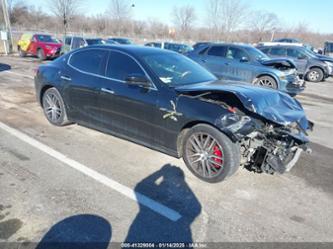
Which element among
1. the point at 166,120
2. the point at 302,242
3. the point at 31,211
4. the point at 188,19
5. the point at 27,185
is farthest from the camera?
the point at 188,19

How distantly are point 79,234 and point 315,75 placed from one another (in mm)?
15807

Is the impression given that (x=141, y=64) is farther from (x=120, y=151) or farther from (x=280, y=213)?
(x=280, y=213)

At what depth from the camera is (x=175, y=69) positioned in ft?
14.8

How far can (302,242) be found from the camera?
107 inches

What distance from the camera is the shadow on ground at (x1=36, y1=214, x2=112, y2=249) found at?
8.39 ft

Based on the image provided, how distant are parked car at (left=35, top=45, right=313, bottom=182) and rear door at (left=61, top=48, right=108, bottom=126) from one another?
1 centimetres

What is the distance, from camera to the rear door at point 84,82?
4734mm

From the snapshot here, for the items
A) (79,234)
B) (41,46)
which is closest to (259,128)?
(79,234)

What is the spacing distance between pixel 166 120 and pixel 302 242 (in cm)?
214

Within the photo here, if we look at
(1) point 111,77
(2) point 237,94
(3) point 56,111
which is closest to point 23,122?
(3) point 56,111

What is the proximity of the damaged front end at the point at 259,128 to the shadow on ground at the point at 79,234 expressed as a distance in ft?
5.78

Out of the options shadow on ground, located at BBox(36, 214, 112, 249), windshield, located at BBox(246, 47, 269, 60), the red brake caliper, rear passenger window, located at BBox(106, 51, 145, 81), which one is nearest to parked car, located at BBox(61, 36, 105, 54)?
windshield, located at BBox(246, 47, 269, 60)

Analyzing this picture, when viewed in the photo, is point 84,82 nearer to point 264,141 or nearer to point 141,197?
point 141,197

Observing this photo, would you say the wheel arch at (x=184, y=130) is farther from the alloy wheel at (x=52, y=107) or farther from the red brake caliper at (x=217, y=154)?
the alloy wheel at (x=52, y=107)
